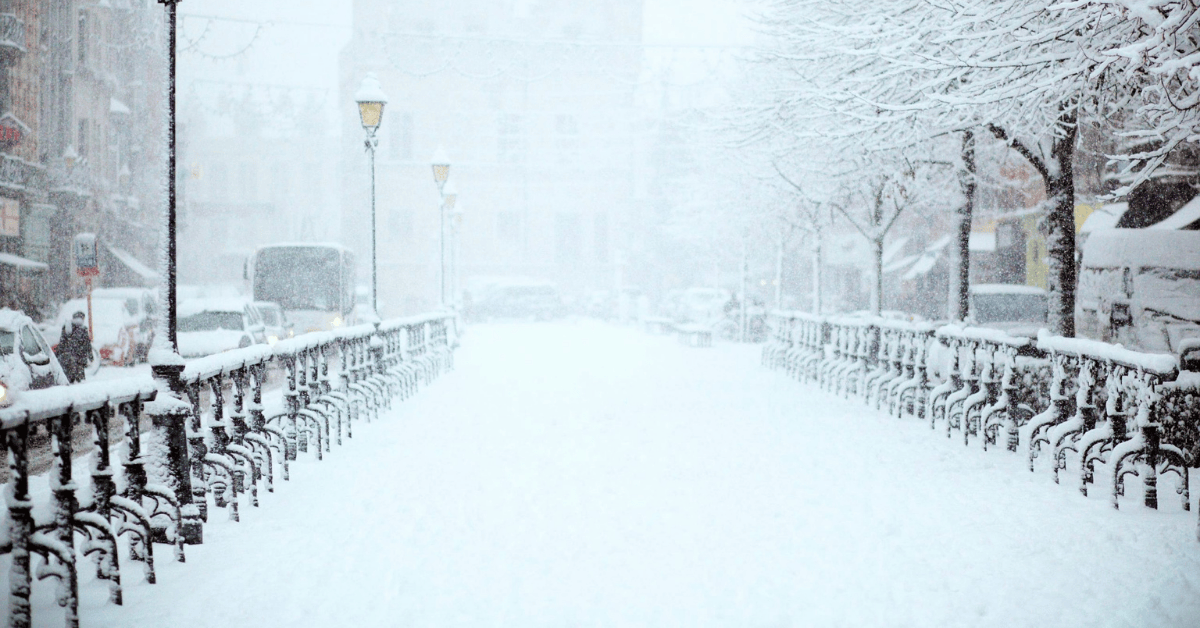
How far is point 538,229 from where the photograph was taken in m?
64.0

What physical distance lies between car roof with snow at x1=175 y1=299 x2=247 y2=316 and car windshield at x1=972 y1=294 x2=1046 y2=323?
15.3m

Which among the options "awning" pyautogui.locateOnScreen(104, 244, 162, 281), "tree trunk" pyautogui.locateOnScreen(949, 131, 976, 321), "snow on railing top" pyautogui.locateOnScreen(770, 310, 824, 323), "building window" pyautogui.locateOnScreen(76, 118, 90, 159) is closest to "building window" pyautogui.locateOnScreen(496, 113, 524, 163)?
"awning" pyautogui.locateOnScreen(104, 244, 162, 281)

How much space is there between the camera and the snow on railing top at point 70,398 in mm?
4711

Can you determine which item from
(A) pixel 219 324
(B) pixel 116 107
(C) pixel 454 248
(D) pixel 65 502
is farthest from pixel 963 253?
(B) pixel 116 107

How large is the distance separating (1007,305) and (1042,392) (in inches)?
490

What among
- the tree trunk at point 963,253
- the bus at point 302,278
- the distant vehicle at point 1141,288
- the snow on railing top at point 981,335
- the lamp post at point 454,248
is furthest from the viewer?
the lamp post at point 454,248

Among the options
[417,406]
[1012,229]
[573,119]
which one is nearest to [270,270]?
[417,406]

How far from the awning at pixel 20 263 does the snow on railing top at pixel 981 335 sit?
2712 centimetres

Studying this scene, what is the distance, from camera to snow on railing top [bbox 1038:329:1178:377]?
24.8 ft

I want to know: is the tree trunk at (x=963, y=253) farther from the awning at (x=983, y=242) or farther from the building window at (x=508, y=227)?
the building window at (x=508, y=227)

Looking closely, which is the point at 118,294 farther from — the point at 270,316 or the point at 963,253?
the point at 963,253

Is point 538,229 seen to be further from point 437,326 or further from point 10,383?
point 10,383

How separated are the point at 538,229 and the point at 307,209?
35.8 metres

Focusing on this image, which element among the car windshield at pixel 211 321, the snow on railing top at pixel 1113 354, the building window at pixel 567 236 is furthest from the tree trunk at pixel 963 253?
the building window at pixel 567 236
